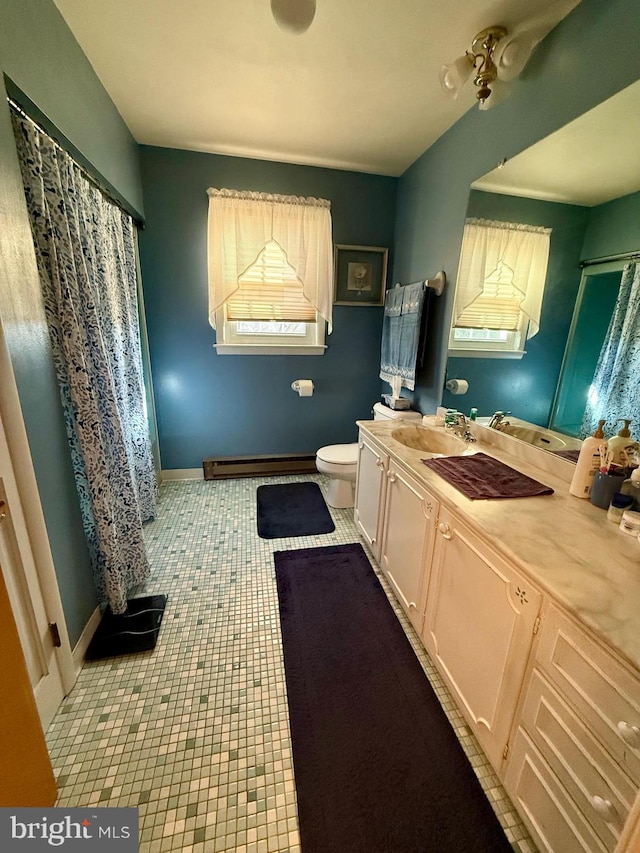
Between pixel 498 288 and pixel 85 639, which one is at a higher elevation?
pixel 498 288

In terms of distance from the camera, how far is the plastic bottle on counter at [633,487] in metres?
1.05

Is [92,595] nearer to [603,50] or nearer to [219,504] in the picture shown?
[219,504]

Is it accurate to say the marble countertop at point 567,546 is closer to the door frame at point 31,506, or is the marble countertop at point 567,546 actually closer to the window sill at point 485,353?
the window sill at point 485,353

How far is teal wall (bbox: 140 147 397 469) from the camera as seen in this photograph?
250 centimetres

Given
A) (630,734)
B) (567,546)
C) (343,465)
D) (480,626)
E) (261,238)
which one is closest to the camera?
(630,734)

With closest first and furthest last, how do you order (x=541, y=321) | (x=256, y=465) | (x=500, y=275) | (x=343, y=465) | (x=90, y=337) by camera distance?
1. (x=90, y=337)
2. (x=541, y=321)
3. (x=500, y=275)
4. (x=343, y=465)
5. (x=256, y=465)

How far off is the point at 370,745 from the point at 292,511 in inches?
61.2

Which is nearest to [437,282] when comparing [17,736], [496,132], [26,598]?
[496,132]

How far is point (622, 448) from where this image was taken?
3.74 ft

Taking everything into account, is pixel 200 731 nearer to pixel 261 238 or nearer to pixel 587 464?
pixel 587 464

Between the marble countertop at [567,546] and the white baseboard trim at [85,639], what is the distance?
1.61 metres

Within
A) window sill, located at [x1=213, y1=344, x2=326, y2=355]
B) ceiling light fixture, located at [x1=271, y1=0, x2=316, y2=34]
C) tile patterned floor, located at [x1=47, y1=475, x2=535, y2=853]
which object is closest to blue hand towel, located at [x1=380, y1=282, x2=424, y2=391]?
window sill, located at [x1=213, y1=344, x2=326, y2=355]

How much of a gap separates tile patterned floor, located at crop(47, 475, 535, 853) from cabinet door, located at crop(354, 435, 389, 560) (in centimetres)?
41

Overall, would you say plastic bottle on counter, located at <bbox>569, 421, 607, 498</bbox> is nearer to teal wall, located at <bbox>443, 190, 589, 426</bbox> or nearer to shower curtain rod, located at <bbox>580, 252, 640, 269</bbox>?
teal wall, located at <bbox>443, 190, 589, 426</bbox>
